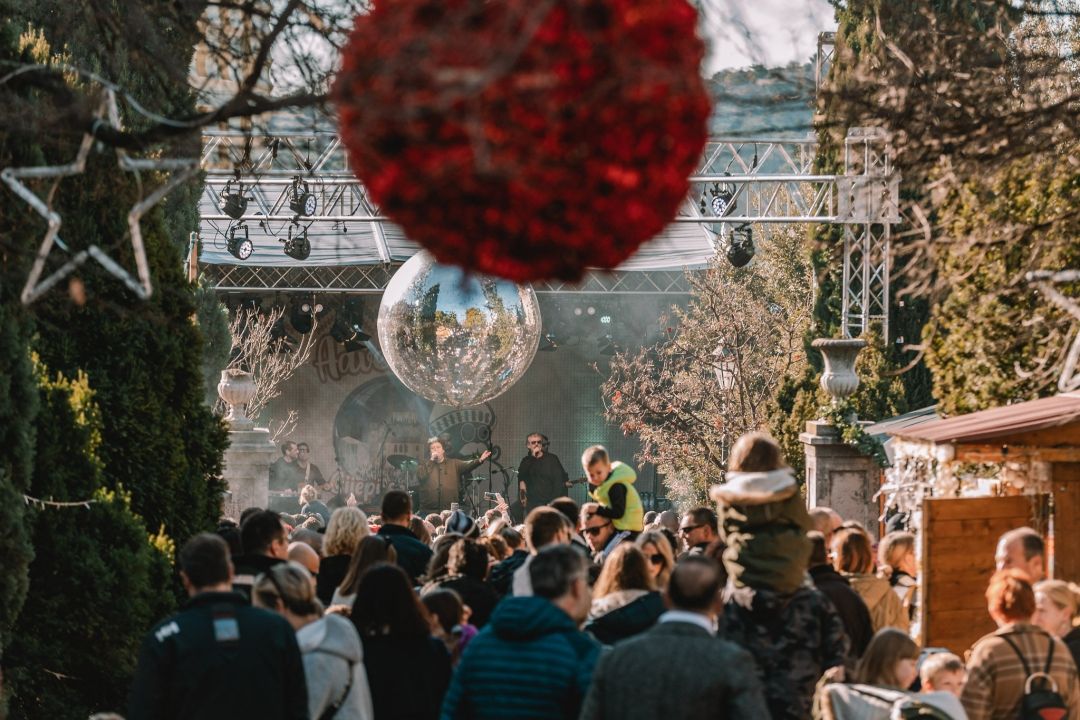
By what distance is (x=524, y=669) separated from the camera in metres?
4.50

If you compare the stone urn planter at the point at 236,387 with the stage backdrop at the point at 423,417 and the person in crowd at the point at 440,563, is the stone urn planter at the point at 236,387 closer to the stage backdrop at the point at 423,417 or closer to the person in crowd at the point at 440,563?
the person in crowd at the point at 440,563

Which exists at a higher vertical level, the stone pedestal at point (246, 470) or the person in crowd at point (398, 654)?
the stone pedestal at point (246, 470)

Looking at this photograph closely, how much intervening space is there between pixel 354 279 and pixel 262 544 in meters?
26.0

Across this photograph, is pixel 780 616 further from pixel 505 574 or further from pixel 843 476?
pixel 843 476

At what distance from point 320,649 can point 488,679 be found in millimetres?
883

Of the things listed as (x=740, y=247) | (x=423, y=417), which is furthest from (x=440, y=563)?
(x=423, y=417)

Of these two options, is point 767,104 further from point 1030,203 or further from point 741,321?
point 741,321

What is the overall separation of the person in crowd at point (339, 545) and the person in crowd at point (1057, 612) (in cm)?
319

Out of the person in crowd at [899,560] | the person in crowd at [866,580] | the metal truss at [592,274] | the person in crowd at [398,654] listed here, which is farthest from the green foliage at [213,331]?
the person in crowd at [398,654]

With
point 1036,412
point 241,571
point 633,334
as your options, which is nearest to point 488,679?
point 241,571

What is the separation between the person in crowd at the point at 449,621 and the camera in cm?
589

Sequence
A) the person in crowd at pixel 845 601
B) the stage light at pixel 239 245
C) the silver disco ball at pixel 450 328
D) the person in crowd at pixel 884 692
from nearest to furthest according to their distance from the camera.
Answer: the person in crowd at pixel 884 692 → the person in crowd at pixel 845 601 → the silver disco ball at pixel 450 328 → the stage light at pixel 239 245

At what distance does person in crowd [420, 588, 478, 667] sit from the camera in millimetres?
5895

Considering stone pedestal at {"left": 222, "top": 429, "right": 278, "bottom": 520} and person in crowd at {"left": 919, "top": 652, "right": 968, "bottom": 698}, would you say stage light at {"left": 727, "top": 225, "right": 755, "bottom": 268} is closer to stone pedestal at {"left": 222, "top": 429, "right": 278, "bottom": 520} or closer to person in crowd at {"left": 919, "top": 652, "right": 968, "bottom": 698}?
stone pedestal at {"left": 222, "top": 429, "right": 278, "bottom": 520}
